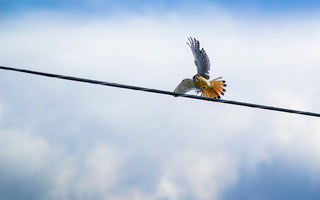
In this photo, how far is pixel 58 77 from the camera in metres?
6.66

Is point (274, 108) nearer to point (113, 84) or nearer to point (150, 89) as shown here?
point (150, 89)

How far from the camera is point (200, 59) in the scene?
16.5 m

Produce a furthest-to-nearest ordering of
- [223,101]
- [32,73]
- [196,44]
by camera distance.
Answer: [196,44] < [223,101] < [32,73]

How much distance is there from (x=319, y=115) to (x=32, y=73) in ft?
15.7

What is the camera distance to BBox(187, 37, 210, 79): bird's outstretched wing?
1628 cm

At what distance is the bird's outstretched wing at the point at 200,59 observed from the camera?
16284 mm

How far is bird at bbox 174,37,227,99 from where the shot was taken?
15422 millimetres

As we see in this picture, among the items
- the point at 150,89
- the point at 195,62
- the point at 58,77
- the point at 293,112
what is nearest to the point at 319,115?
the point at 293,112

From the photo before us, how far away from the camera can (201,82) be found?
15.4 metres

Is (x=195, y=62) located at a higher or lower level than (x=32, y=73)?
higher

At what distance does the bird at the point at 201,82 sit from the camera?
15.4 m

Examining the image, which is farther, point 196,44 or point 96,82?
point 196,44

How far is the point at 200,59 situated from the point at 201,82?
1409 mm

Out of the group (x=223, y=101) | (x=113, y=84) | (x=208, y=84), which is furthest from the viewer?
(x=208, y=84)
